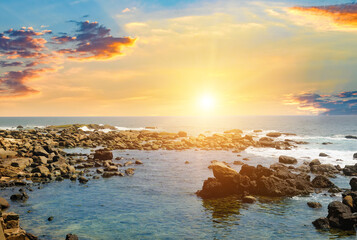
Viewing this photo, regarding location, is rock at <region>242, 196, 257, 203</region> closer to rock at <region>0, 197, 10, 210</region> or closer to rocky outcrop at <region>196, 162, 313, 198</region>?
rocky outcrop at <region>196, 162, 313, 198</region>

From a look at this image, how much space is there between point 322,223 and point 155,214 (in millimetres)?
16230

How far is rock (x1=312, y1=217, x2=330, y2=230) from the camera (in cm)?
2380

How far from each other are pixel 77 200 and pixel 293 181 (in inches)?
1132

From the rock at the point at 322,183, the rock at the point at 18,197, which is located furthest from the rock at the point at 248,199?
the rock at the point at 18,197

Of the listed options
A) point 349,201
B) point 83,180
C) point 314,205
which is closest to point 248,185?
point 314,205

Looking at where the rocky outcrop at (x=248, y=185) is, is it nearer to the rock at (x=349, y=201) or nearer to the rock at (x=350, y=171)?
the rock at (x=349, y=201)

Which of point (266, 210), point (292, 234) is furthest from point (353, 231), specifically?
point (266, 210)

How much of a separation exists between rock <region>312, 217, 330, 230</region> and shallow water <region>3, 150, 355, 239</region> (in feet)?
2.07

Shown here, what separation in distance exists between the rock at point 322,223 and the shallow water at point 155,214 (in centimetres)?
63

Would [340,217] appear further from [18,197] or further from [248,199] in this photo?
[18,197]

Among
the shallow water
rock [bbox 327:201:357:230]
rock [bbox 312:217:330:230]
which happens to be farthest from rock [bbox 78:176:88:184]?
rock [bbox 327:201:357:230]

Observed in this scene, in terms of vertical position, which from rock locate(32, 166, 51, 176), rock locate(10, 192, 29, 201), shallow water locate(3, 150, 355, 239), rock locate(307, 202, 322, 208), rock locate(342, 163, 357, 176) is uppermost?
rock locate(342, 163, 357, 176)

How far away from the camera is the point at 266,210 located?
92.7ft

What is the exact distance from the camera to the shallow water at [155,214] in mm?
22891
